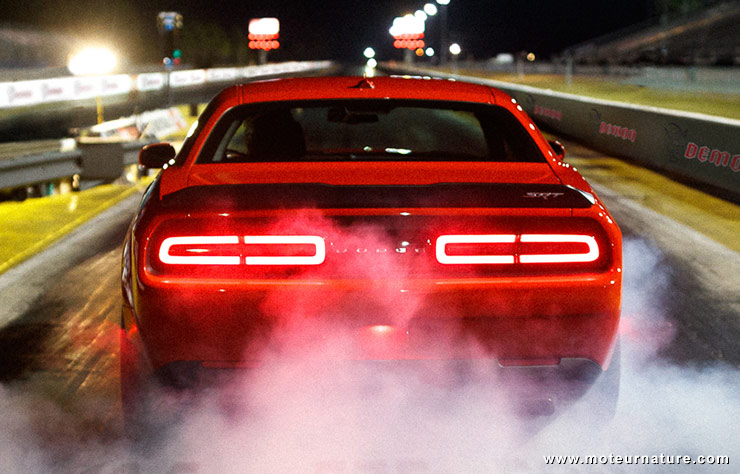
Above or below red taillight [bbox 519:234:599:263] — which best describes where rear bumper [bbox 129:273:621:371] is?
below

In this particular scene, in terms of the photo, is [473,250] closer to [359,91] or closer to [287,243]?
[287,243]

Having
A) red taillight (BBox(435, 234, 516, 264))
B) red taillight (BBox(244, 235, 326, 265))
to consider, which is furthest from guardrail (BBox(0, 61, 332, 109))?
red taillight (BBox(435, 234, 516, 264))

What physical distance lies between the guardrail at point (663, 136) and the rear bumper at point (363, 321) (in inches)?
396

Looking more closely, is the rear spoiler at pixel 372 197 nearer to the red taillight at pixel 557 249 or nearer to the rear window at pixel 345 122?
the red taillight at pixel 557 249

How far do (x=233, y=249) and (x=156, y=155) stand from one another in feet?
5.94

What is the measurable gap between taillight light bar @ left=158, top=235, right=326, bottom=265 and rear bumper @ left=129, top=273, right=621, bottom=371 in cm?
10

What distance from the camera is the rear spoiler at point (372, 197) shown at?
3.34 m

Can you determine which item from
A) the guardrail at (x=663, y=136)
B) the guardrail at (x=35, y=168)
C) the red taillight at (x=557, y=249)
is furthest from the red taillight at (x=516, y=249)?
the guardrail at (x=663, y=136)

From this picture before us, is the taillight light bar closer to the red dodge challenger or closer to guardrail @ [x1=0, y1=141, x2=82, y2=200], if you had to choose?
the red dodge challenger

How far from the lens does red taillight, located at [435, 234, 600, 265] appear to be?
10.9ft

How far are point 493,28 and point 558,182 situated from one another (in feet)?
617

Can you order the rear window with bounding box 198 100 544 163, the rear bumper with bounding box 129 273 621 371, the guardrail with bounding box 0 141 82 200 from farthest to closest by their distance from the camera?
1. the guardrail with bounding box 0 141 82 200
2. the rear window with bounding box 198 100 544 163
3. the rear bumper with bounding box 129 273 621 371

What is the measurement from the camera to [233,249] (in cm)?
333

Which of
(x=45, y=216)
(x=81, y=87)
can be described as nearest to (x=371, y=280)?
(x=45, y=216)
